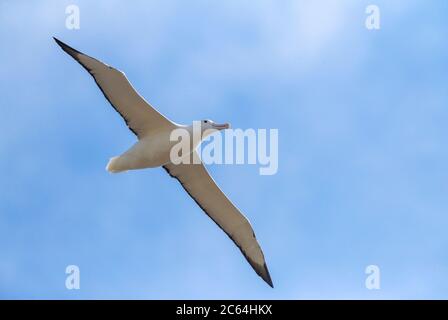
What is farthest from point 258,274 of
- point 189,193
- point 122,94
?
point 122,94

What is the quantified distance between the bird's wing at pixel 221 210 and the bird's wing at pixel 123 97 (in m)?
1.51

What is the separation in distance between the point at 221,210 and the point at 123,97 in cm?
389

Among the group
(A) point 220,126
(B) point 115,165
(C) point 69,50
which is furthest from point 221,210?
(C) point 69,50

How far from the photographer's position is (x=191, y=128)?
20375 millimetres

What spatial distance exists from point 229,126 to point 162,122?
1.63 m

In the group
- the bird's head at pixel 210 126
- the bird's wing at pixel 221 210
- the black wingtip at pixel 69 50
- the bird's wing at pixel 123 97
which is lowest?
the bird's wing at pixel 221 210

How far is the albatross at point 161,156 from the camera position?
20156 millimetres

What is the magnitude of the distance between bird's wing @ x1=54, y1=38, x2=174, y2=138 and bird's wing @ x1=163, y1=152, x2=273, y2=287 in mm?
1514

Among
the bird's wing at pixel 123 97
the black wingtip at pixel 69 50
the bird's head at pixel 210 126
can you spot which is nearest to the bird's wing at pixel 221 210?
the bird's head at pixel 210 126

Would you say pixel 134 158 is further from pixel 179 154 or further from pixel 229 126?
pixel 229 126

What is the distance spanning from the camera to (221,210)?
21891 mm

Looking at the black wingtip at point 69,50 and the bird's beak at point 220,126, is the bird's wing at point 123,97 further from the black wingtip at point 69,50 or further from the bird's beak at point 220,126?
the bird's beak at point 220,126

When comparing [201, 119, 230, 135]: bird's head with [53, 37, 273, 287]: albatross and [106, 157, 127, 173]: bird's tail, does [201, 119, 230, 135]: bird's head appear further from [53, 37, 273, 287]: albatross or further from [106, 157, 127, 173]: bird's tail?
[106, 157, 127, 173]: bird's tail
